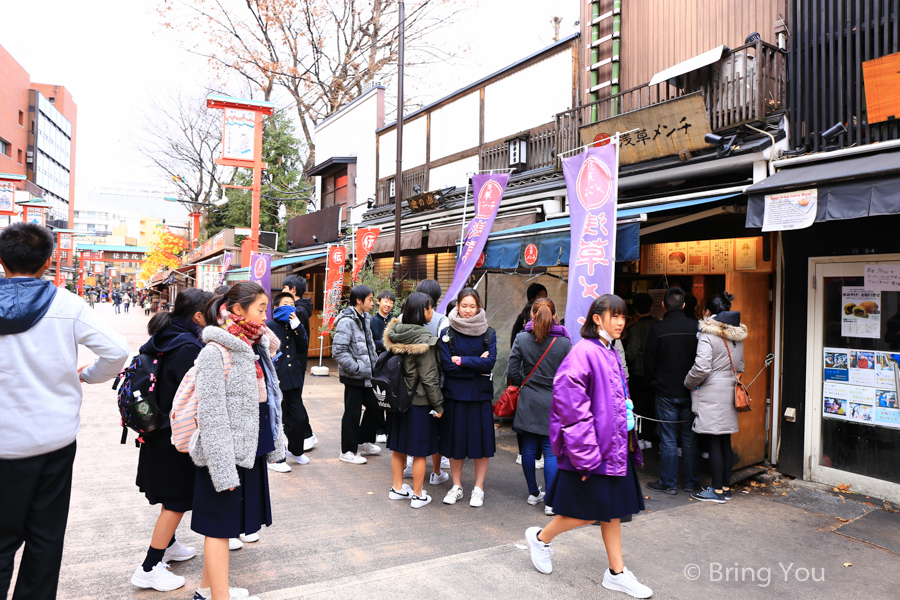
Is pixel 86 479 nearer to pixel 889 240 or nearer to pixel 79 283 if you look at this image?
pixel 889 240

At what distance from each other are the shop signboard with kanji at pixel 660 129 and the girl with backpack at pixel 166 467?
5.12 m

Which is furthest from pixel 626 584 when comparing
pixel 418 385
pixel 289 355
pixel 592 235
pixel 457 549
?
pixel 289 355

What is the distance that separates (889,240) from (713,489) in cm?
305

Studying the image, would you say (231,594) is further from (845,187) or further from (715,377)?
(845,187)

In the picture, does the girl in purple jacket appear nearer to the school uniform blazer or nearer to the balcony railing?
the school uniform blazer

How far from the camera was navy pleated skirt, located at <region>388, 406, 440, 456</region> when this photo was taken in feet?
17.4

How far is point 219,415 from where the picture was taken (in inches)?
120

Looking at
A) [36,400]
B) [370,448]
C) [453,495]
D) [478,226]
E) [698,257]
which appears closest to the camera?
[36,400]

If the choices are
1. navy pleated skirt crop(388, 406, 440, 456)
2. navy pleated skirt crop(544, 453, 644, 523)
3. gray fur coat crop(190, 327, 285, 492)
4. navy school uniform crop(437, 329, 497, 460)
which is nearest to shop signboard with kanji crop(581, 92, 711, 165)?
navy school uniform crop(437, 329, 497, 460)

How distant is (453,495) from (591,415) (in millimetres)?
2392

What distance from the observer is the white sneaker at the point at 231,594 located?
10.8ft

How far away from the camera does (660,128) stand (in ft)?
24.3

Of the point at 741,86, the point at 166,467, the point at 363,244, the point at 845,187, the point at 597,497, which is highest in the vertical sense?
the point at 741,86

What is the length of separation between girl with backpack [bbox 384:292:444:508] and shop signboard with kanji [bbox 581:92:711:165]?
3211 millimetres
